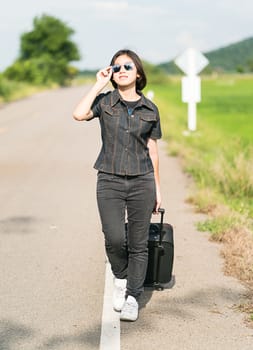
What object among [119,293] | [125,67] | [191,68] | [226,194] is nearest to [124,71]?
[125,67]

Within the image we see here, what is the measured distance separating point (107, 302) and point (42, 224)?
10.2ft

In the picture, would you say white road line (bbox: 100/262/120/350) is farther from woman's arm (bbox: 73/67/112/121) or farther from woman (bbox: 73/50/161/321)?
woman's arm (bbox: 73/67/112/121)

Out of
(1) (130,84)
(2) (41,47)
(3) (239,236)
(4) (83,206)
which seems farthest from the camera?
(2) (41,47)

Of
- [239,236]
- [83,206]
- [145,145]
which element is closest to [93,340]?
[145,145]

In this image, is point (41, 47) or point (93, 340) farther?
point (41, 47)

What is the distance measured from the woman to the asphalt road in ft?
1.18

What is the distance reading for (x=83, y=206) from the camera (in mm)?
9633

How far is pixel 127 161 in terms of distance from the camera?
16.4 ft

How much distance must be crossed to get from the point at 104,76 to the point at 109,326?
1708 mm

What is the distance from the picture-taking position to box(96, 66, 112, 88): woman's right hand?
492 centimetres

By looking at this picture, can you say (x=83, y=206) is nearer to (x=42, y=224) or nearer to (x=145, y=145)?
(x=42, y=224)

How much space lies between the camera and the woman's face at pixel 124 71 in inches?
195

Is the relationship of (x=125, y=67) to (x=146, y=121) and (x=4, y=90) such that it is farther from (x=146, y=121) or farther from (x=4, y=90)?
(x=4, y=90)

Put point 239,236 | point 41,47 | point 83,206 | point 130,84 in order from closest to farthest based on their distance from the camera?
1. point 130,84
2. point 239,236
3. point 83,206
4. point 41,47
